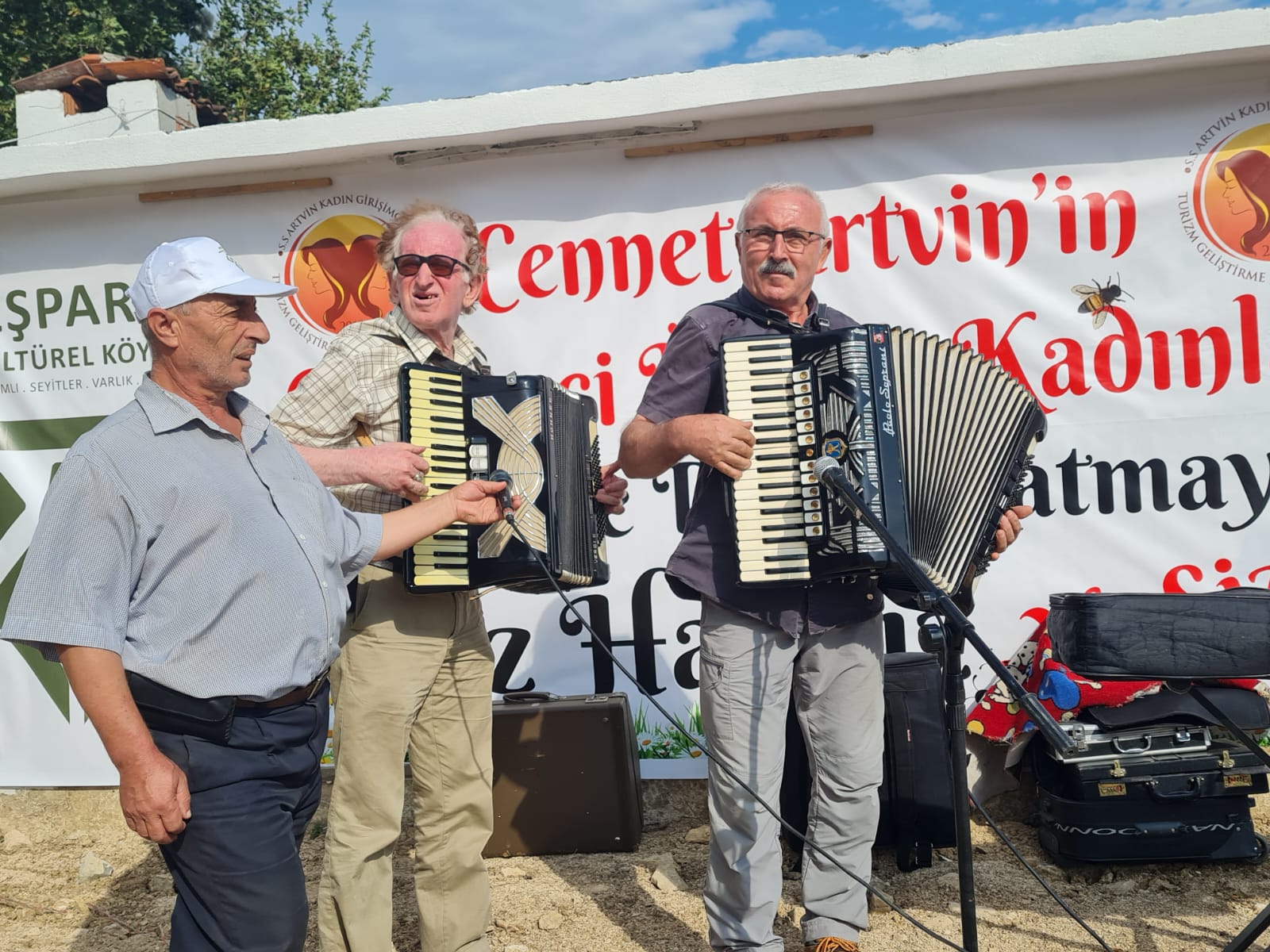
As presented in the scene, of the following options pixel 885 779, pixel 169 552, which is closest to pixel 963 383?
pixel 885 779

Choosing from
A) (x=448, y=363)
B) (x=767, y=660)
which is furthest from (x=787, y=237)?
(x=767, y=660)

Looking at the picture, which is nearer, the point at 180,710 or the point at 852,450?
the point at 180,710

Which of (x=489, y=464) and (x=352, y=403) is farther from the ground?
(x=352, y=403)

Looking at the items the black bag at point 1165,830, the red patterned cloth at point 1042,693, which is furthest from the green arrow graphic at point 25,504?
the black bag at point 1165,830

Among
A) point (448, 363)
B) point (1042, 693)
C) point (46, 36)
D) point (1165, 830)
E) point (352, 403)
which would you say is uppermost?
point (46, 36)

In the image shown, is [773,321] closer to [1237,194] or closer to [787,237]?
[787,237]

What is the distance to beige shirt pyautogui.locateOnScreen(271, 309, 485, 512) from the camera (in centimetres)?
281

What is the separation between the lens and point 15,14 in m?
15.6

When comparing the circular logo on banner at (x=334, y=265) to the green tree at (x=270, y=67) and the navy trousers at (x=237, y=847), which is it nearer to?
the navy trousers at (x=237, y=847)

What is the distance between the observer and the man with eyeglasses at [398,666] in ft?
9.05

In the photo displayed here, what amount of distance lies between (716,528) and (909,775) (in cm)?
140

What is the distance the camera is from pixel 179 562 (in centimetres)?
199

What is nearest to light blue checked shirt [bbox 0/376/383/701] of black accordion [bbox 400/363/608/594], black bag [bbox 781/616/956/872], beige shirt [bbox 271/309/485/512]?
black accordion [bbox 400/363/608/594]

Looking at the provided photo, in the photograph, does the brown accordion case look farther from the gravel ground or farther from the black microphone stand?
the gravel ground
